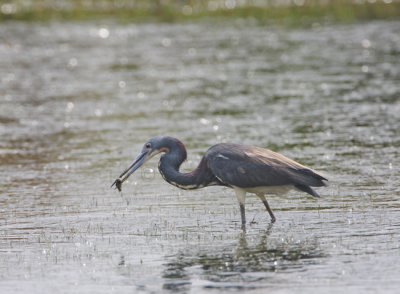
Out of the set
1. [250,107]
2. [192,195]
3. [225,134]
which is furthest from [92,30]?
[192,195]

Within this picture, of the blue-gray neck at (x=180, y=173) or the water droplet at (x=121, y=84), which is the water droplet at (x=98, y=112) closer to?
the water droplet at (x=121, y=84)

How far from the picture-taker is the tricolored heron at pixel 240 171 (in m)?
10.5

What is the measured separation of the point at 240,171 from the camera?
10.6 metres

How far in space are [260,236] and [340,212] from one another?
1.24 metres

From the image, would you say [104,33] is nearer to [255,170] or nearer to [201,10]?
[201,10]

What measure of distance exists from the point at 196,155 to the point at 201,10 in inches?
971

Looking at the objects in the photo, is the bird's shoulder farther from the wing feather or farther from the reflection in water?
the reflection in water

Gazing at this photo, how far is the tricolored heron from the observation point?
10.5 meters

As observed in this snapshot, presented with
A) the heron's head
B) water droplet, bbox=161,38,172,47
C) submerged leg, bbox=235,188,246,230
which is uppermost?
water droplet, bbox=161,38,172,47

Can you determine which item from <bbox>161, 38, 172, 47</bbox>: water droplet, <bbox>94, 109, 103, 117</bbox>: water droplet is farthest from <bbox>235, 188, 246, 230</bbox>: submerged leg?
<bbox>161, 38, 172, 47</bbox>: water droplet

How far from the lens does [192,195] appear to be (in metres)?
12.6

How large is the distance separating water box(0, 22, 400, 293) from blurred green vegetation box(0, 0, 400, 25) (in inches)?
126

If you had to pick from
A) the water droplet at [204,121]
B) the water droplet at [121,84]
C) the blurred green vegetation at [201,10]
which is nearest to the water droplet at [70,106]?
the water droplet at [121,84]

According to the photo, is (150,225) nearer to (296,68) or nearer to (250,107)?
(250,107)
